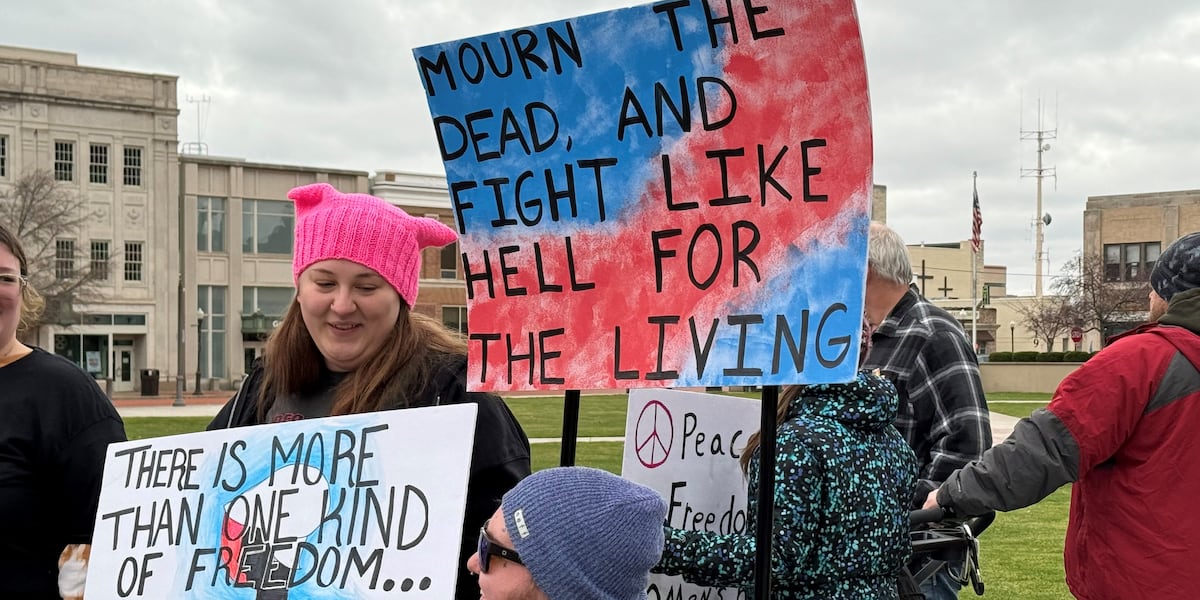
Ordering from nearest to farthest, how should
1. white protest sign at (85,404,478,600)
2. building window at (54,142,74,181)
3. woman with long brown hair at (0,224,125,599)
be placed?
white protest sign at (85,404,478,600) < woman with long brown hair at (0,224,125,599) < building window at (54,142,74,181)

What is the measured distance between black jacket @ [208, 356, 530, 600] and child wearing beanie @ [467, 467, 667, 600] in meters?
0.35

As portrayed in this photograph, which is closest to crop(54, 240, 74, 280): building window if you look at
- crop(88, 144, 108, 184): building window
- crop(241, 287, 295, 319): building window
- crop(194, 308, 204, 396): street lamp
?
crop(88, 144, 108, 184): building window

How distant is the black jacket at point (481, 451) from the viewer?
107 inches

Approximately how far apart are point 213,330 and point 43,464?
157 feet

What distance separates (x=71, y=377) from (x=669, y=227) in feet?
6.00

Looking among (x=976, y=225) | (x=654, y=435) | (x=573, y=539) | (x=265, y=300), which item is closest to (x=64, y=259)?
(x=265, y=300)

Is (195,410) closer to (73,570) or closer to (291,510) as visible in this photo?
(73,570)

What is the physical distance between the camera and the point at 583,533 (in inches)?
86.9

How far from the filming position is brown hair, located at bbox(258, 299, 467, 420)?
2854 millimetres

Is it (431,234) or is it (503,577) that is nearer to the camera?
(503,577)

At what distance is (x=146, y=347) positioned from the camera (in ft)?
150

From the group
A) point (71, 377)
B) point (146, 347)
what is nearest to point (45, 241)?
point (146, 347)

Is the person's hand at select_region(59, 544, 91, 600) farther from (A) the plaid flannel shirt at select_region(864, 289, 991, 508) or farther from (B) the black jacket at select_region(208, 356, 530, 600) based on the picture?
(A) the plaid flannel shirt at select_region(864, 289, 991, 508)

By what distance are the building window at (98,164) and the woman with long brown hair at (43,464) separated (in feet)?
153
